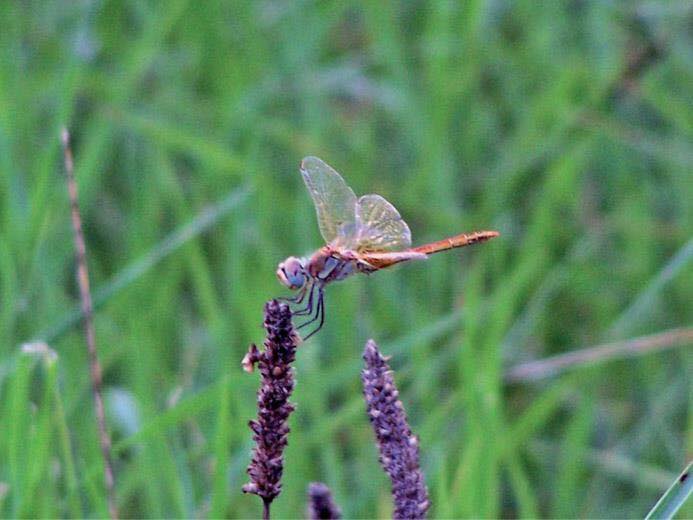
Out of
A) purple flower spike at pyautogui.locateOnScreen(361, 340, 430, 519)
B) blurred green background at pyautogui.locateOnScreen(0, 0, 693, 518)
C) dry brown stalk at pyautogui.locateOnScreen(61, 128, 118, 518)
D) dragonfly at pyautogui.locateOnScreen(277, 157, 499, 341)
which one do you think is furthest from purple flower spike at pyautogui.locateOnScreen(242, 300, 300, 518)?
blurred green background at pyautogui.locateOnScreen(0, 0, 693, 518)

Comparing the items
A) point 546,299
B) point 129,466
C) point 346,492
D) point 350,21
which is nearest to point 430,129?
point 546,299

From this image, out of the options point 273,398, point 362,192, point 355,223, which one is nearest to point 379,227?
point 355,223

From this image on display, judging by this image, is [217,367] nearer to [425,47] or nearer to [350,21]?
[425,47]

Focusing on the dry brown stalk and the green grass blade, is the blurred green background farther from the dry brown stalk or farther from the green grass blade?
the green grass blade

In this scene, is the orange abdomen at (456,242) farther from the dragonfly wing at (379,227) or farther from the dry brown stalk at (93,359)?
the dry brown stalk at (93,359)

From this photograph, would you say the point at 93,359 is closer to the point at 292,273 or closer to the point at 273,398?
the point at 292,273
